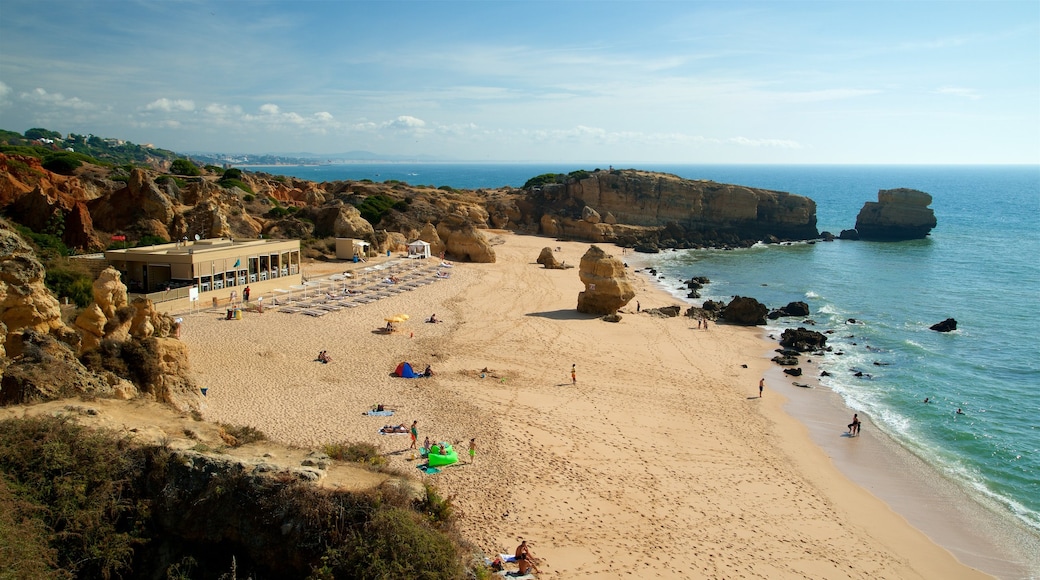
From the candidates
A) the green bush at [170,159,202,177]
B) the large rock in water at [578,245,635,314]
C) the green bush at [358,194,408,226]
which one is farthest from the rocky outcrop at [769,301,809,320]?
the green bush at [170,159,202,177]

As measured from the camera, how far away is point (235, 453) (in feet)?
30.5

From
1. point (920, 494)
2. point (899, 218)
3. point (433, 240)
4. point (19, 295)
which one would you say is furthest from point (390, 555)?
point (899, 218)

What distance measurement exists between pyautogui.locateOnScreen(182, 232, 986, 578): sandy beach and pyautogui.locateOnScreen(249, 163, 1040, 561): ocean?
10.9 ft

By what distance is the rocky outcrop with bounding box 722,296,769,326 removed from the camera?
32375 mm

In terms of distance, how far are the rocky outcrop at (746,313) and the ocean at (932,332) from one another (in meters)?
0.98

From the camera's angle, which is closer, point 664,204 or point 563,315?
point 563,315

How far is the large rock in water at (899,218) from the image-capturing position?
228 ft

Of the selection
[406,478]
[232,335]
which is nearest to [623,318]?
[232,335]

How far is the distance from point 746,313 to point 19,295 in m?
28.7

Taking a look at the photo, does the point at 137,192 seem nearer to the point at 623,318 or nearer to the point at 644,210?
the point at 623,318

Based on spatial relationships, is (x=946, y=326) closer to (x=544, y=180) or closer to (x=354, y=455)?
(x=354, y=455)

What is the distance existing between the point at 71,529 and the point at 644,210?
61.1m

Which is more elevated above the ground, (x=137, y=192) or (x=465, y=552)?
(x=137, y=192)

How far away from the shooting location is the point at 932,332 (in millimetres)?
30469
